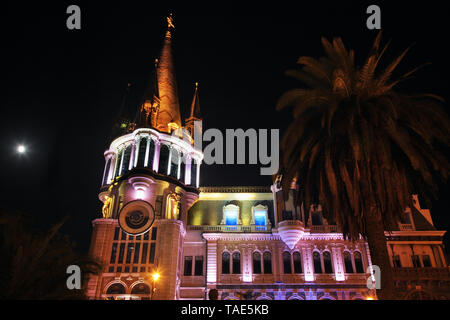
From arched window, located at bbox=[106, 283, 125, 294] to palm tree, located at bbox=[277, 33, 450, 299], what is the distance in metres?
24.0

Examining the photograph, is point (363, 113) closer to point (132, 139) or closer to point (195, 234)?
point (195, 234)

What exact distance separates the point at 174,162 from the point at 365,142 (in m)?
30.3

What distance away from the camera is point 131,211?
37406mm

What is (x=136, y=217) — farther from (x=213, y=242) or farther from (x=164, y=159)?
(x=213, y=242)

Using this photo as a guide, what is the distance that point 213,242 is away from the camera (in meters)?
39.9

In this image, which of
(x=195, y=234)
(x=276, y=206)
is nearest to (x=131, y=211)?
(x=195, y=234)

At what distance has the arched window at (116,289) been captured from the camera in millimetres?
34125

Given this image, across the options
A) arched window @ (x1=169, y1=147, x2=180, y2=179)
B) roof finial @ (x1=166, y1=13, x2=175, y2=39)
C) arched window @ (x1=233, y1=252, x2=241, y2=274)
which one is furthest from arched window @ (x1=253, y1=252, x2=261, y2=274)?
roof finial @ (x1=166, y1=13, x2=175, y2=39)

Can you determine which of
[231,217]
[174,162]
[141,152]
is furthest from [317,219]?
[141,152]

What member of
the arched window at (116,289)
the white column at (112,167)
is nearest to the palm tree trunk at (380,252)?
the arched window at (116,289)

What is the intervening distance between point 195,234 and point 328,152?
26995mm

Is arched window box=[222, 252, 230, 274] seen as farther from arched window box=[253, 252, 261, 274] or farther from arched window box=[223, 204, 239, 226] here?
arched window box=[223, 204, 239, 226]

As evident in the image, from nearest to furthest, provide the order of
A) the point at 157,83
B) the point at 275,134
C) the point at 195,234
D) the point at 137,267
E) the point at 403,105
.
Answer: the point at 403,105, the point at 137,267, the point at 195,234, the point at 275,134, the point at 157,83

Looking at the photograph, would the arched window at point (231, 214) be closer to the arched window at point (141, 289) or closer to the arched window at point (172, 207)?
the arched window at point (172, 207)
